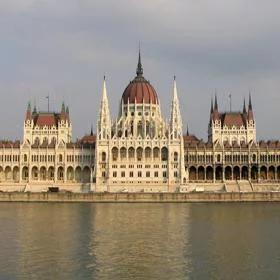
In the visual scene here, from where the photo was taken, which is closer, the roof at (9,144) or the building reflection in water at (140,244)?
the building reflection in water at (140,244)

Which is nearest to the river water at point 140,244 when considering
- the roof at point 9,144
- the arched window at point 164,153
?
the arched window at point 164,153

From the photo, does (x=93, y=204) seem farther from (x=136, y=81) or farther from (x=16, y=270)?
(x=16, y=270)

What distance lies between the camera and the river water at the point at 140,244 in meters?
45.1

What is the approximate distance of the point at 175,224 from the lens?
72.3 metres

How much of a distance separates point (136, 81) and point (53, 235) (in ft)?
285

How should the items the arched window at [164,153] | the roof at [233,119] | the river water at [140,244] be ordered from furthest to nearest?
the roof at [233,119], the arched window at [164,153], the river water at [140,244]

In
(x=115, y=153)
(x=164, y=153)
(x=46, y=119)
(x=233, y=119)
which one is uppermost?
(x=46, y=119)

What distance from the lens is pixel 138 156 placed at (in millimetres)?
130875

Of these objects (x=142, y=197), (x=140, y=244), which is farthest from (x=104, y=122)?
(x=140, y=244)

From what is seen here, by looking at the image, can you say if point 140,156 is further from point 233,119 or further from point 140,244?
point 140,244

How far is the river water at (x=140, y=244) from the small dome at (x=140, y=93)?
54572 millimetres

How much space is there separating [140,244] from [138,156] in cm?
7450

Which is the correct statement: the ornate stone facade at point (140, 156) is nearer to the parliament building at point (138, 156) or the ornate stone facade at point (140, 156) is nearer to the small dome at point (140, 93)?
the parliament building at point (138, 156)

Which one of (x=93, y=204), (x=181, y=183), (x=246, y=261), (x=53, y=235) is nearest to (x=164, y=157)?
(x=181, y=183)
